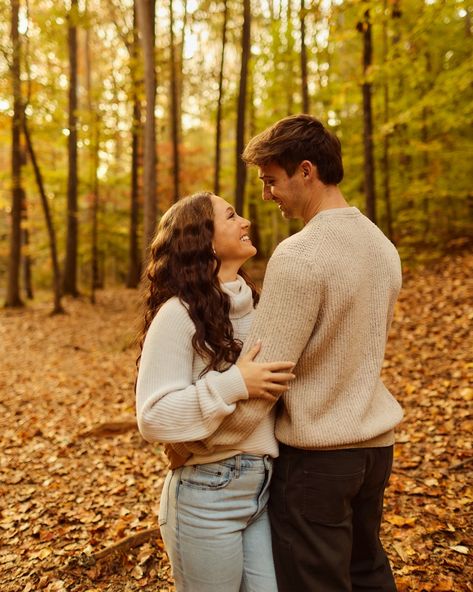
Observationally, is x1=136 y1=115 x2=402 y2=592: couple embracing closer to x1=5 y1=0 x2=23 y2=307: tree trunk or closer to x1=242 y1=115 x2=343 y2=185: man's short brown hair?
x1=242 y1=115 x2=343 y2=185: man's short brown hair

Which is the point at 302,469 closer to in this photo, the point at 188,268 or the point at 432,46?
the point at 188,268

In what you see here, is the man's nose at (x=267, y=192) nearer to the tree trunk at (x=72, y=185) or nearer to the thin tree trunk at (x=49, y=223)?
the thin tree trunk at (x=49, y=223)

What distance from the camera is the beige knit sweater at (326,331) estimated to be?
5.57 ft

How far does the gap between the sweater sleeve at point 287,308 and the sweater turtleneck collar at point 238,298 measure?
26cm

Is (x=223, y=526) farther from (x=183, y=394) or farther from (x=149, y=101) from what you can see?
(x=149, y=101)

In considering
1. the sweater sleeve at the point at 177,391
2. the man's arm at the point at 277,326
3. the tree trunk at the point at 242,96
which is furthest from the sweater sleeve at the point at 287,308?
the tree trunk at the point at 242,96

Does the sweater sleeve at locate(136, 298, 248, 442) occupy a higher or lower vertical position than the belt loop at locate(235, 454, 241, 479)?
higher

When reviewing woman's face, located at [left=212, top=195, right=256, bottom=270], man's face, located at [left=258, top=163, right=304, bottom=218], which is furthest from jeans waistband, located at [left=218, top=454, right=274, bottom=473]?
man's face, located at [left=258, top=163, right=304, bottom=218]

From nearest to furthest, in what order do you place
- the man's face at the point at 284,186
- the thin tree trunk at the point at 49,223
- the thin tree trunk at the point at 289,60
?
the man's face at the point at 284,186
the thin tree trunk at the point at 49,223
the thin tree trunk at the point at 289,60

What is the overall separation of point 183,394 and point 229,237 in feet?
2.23

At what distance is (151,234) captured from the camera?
744cm

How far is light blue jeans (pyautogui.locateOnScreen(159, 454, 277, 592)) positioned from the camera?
5.93 ft

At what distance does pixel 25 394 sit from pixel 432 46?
1136cm

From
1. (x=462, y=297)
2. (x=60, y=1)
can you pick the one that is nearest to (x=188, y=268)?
(x=462, y=297)
